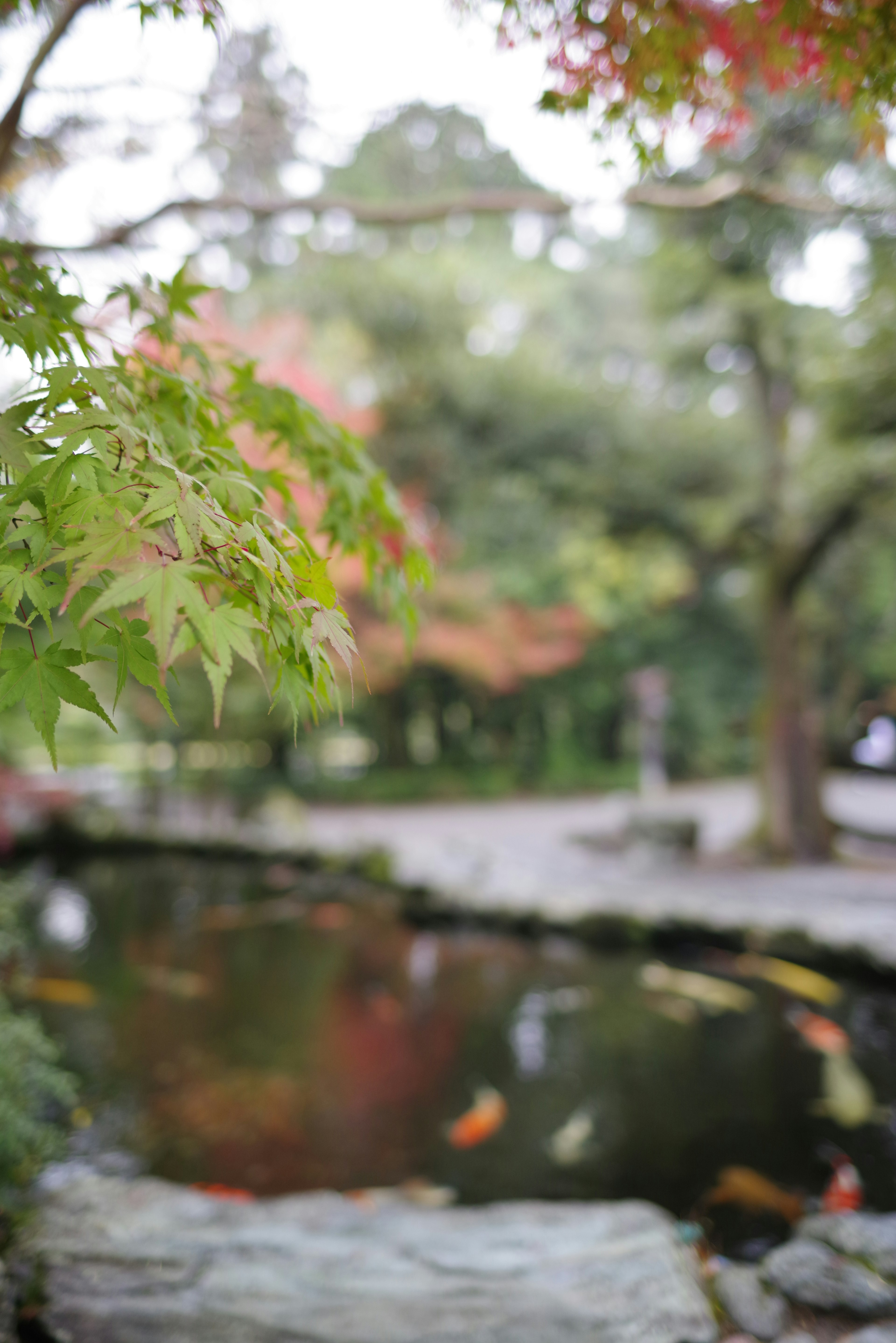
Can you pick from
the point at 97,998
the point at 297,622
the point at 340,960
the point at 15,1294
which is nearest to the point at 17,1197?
the point at 15,1294

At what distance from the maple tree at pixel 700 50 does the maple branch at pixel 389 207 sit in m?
1.69

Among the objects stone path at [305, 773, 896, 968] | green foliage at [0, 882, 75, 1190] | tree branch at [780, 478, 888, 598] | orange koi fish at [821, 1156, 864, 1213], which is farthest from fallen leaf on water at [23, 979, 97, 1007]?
tree branch at [780, 478, 888, 598]

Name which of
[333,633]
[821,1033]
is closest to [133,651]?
[333,633]

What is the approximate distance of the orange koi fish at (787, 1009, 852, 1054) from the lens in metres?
4.42

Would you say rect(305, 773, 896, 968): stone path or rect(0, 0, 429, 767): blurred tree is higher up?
rect(0, 0, 429, 767): blurred tree

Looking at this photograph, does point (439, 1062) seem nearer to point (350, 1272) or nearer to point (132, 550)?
point (350, 1272)

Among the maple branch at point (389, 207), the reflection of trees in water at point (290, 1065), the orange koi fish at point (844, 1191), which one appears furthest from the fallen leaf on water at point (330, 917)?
the maple branch at point (389, 207)

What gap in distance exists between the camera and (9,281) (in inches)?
58.2

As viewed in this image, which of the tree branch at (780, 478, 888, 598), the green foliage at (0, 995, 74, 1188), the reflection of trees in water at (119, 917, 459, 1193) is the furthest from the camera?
the tree branch at (780, 478, 888, 598)

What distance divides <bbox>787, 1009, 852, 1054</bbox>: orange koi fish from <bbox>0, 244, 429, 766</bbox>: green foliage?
4.43 meters

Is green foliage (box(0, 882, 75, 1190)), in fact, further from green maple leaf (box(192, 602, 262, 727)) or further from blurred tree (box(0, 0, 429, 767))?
green maple leaf (box(192, 602, 262, 727))

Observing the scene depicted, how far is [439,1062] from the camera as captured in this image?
178 inches

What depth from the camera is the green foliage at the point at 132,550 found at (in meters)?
1.01

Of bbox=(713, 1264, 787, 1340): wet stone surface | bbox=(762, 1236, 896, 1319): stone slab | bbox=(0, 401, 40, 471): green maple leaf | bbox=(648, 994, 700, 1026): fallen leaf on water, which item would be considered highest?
bbox=(0, 401, 40, 471): green maple leaf
